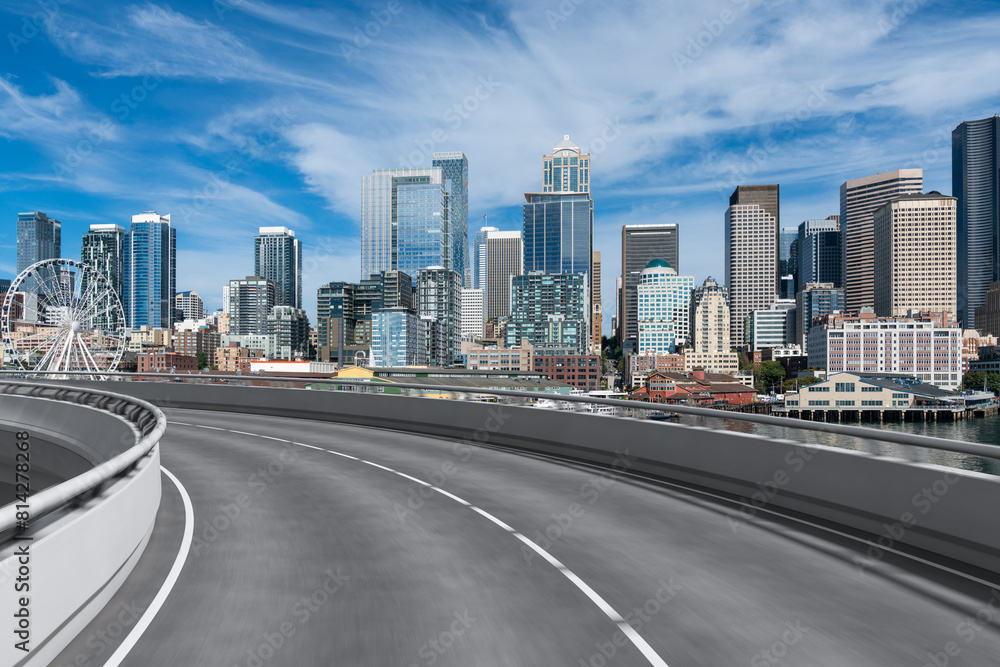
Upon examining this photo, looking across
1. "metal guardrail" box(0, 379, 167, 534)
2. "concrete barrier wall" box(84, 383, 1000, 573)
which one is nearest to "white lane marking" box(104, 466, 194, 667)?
"metal guardrail" box(0, 379, 167, 534)

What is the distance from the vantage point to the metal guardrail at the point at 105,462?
497 centimetres

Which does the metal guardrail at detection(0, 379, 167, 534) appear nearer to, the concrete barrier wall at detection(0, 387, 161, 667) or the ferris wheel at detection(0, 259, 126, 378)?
the concrete barrier wall at detection(0, 387, 161, 667)

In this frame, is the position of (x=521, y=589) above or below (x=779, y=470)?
below

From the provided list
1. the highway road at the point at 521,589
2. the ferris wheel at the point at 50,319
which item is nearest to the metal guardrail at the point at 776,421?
the highway road at the point at 521,589

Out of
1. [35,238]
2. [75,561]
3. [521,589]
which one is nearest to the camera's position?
[75,561]

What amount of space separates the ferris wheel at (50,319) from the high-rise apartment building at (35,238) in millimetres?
149299

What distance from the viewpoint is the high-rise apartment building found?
18325 cm

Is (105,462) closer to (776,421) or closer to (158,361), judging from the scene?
(776,421)

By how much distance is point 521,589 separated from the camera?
643cm

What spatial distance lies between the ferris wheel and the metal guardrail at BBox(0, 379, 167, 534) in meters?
31.1

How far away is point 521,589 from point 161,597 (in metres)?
3.13

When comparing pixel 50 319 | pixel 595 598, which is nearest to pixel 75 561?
pixel 595 598

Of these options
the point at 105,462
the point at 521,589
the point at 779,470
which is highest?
the point at 105,462

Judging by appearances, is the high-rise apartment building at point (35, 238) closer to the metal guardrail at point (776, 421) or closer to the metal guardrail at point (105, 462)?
the metal guardrail at point (105, 462)
